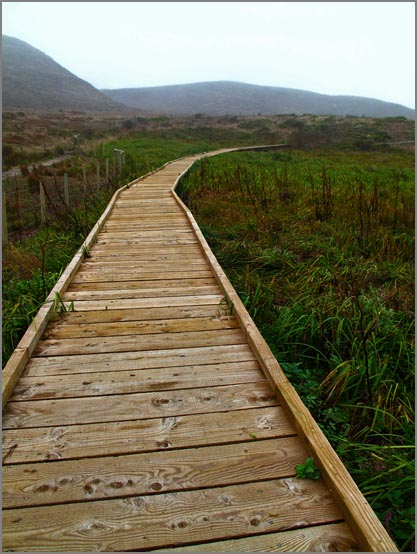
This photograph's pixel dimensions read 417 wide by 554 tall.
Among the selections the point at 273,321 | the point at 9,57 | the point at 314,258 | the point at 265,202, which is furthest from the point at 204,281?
the point at 9,57

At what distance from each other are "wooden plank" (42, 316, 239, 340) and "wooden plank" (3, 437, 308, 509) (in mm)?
1249

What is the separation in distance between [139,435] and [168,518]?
49 cm

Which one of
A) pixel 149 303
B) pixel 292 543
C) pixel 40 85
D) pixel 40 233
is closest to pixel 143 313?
pixel 149 303

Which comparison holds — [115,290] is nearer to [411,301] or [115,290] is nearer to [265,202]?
[411,301]

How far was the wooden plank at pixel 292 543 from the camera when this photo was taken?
1.49m

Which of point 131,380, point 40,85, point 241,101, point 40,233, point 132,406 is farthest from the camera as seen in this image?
point 241,101

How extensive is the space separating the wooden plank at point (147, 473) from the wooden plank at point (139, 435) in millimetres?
48

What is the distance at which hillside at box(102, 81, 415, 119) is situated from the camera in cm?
12669

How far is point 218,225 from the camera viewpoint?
7.00 metres

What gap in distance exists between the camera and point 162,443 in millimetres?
1970

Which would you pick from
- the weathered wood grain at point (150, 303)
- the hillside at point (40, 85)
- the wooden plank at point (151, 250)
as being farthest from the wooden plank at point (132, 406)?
the hillside at point (40, 85)

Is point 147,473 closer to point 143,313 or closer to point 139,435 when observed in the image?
point 139,435

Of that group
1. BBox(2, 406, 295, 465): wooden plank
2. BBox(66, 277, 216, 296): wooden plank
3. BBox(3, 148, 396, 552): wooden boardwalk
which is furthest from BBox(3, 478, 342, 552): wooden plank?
BBox(66, 277, 216, 296): wooden plank

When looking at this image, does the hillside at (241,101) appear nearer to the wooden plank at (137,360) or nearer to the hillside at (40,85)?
the hillside at (40,85)
